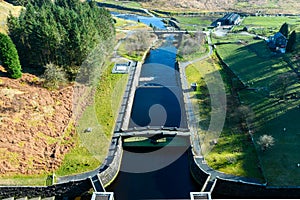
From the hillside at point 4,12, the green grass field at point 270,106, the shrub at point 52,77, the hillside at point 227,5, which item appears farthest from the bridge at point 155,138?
the hillside at point 227,5

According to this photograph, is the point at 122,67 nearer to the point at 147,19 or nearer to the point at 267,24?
the point at 147,19

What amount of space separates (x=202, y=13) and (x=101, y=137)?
9003 centimetres

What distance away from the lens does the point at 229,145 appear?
3494 cm

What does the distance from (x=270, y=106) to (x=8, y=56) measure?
41917 millimetres

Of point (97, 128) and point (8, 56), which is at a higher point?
point (8, 56)

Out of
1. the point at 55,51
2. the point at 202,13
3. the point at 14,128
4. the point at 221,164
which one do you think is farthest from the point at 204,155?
the point at 202,13

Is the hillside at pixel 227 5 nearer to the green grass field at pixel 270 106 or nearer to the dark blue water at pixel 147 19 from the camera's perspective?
the dark blue water at pixel 147 19

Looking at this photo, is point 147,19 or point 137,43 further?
point 147,19

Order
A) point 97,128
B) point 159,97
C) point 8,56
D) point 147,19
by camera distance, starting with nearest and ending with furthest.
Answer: point 97,128, point 8,56, point 159,97, point 147,19

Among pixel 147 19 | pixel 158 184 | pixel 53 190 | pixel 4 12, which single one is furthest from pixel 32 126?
pixel 147 19

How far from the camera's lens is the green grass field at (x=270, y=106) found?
1211 inches

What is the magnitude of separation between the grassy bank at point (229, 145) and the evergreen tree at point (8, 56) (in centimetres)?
2978

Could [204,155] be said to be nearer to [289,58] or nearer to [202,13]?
[289,58]

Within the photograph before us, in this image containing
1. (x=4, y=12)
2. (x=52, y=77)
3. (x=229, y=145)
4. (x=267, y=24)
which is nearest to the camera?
(x=229, y=145)
